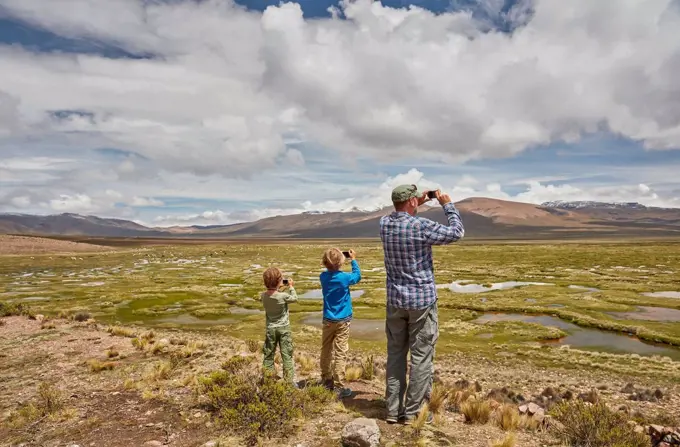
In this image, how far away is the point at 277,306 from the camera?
859 cm

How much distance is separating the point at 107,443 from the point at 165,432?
2.91 feet

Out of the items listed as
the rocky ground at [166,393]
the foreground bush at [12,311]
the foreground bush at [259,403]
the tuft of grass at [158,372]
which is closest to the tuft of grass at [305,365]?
the rocky ground at [166,393]

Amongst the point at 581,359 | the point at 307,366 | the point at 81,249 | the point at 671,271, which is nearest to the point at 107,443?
the point at 307,366

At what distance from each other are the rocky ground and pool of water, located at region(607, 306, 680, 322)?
16.8 metres

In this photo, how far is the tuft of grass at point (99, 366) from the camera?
11789 millimetres

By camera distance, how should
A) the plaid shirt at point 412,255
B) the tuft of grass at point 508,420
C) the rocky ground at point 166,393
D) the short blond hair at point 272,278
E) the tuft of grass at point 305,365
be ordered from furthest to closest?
the tuft of grass at point 305,365
the short blond hair at point 272,278
the tuft of grass at point 508,420
the rocky ground at point 166,393
the plaid shirt at point 412,255

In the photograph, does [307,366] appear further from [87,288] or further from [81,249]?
[81,249]

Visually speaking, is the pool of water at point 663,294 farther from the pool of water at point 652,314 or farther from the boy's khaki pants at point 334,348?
the boy's khaki pants at point 334,348

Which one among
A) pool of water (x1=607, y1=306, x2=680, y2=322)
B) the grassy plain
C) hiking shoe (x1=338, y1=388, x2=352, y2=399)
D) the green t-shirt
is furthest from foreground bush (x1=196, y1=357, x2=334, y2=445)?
pool of water (x1=607, y1=306, x2=680, y2=322)

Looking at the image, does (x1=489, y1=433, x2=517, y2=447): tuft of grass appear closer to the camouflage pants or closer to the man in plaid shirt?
the man in plaid shirt

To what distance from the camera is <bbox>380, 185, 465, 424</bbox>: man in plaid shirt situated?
644cm

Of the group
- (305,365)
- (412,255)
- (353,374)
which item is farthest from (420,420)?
(305,365)

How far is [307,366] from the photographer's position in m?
12.4

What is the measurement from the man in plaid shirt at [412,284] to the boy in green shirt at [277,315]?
8.58 ft
